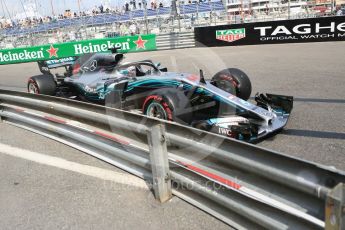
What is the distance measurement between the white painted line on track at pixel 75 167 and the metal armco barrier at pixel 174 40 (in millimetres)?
16357

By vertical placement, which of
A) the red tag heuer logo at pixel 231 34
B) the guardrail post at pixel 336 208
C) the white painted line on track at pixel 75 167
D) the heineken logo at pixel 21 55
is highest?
the guardrail post at pixel 336 208

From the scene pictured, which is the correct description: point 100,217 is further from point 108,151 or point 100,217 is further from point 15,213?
point 108,151

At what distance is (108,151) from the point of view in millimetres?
4363

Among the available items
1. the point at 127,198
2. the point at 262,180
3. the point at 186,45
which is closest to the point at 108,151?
the point at 127,198

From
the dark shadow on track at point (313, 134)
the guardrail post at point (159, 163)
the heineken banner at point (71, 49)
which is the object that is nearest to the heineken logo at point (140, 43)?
the heineken banner at point (71, 49)

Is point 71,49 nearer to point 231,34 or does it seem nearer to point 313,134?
point 231,34

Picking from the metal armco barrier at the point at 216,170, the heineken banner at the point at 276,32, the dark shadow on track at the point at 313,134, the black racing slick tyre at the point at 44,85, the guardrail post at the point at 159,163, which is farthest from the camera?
the heineken banner at the point at 276,32

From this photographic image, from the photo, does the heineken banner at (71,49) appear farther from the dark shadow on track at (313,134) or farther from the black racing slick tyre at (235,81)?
the dark shadow on track at (313,134)

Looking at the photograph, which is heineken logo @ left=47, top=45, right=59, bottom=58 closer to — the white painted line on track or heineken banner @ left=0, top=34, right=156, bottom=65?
heineken banner @ left=0, top=34, right=156, bottom=65

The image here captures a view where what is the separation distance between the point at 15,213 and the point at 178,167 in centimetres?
155

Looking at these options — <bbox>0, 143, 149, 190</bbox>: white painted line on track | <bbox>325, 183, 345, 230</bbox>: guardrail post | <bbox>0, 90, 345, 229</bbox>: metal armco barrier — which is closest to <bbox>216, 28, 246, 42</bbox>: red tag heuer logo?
<bbox>0, 90, 345, 229</bbox>: metal armco barrier

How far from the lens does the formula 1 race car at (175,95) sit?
4.94 metres

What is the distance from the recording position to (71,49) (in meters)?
21.8

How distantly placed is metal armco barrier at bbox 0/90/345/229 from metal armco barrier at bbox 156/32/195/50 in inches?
646
